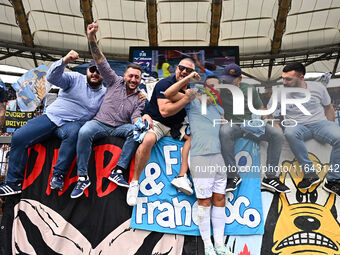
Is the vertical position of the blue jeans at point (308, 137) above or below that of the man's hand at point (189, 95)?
below

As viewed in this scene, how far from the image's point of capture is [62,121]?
3.30 metres

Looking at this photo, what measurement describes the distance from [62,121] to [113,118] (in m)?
0.54

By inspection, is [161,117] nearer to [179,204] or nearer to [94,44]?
[179,204]

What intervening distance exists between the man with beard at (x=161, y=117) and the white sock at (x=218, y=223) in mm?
744

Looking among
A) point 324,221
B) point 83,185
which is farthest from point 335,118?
point 83,185

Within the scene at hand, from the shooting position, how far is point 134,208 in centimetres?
302

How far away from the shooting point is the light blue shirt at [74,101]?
3305mm

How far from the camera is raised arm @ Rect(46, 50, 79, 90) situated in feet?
10.1

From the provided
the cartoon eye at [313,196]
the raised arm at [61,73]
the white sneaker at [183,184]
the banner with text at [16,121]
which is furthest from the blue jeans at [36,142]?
the banner with text at [16,121]

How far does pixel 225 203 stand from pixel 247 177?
33 cm

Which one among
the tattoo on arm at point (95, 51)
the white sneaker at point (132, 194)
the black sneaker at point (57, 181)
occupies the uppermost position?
the tattoo on arm at point (95, 51)

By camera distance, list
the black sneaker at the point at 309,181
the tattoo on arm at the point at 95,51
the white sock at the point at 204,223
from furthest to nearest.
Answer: the tattoo on arm at the point at 95,51 → the black sneaker at the point at 309,181 → the white sock at the point at 204,223

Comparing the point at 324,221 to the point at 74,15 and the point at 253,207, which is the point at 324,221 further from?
the point at 74,15

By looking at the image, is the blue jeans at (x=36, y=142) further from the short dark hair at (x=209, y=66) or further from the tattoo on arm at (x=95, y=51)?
the short dark hair at (x=209, y=66)
